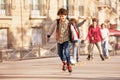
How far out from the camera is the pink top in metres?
20.0

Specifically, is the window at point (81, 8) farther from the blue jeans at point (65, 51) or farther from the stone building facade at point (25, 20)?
the blue jeans at point (65, 51)

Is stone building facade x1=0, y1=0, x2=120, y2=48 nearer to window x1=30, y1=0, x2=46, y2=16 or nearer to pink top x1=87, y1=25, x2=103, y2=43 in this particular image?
window x1=30, y1=0, x2=46, y2=16

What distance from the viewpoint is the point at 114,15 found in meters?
55.5

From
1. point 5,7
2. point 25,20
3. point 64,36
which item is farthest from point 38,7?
point 64,36

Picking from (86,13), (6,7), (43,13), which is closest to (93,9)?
(86,13)

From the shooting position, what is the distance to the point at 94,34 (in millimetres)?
20016

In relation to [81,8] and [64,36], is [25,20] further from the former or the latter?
[64,36]

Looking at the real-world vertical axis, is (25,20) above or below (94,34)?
below

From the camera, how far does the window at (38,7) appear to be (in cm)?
3625

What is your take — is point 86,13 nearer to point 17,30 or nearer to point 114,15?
point 17,30

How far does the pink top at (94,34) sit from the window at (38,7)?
16.4 metres

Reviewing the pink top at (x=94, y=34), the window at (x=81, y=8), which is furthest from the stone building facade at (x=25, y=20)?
the pink top at (x=94, y=34)

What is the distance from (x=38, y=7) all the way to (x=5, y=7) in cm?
281

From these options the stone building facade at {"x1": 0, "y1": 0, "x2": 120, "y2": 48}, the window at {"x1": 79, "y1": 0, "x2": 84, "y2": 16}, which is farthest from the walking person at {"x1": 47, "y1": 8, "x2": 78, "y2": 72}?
the window at {"x1": 79, "y1": 0, "x2": 84, "y2": 16}
